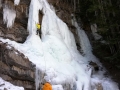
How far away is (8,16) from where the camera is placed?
516 inches

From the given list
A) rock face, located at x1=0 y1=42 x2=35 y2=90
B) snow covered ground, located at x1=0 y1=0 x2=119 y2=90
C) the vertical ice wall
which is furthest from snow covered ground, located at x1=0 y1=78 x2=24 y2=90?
the vertical ice wall

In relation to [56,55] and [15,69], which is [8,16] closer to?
[56,55]

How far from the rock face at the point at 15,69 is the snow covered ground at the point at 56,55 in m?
0.35

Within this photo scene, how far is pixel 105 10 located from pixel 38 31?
4816mm

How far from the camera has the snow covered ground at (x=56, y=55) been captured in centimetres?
1182

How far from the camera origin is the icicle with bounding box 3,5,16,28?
42.8 ft

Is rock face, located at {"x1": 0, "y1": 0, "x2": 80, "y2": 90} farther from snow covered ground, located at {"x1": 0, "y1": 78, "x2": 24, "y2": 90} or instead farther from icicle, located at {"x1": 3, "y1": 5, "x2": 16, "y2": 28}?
snow covered ground, located at {"x1": 0, "y1": 78, "x2": 24, "y2": 90}

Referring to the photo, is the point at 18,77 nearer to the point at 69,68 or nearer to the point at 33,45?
the point at 33,45

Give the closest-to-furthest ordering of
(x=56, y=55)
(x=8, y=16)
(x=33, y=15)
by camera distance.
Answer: (x=8, y=16) → (x=56, y=55) → (x=33, y=15)

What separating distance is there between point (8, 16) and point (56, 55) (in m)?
3.20

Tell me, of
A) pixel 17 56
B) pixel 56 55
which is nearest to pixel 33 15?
pixel 56 55

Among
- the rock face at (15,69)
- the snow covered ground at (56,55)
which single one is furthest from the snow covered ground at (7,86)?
the snow covered ground at (56,55)

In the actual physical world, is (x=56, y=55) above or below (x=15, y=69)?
above

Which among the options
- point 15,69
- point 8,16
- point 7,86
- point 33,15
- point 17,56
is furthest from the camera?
point 33,15
